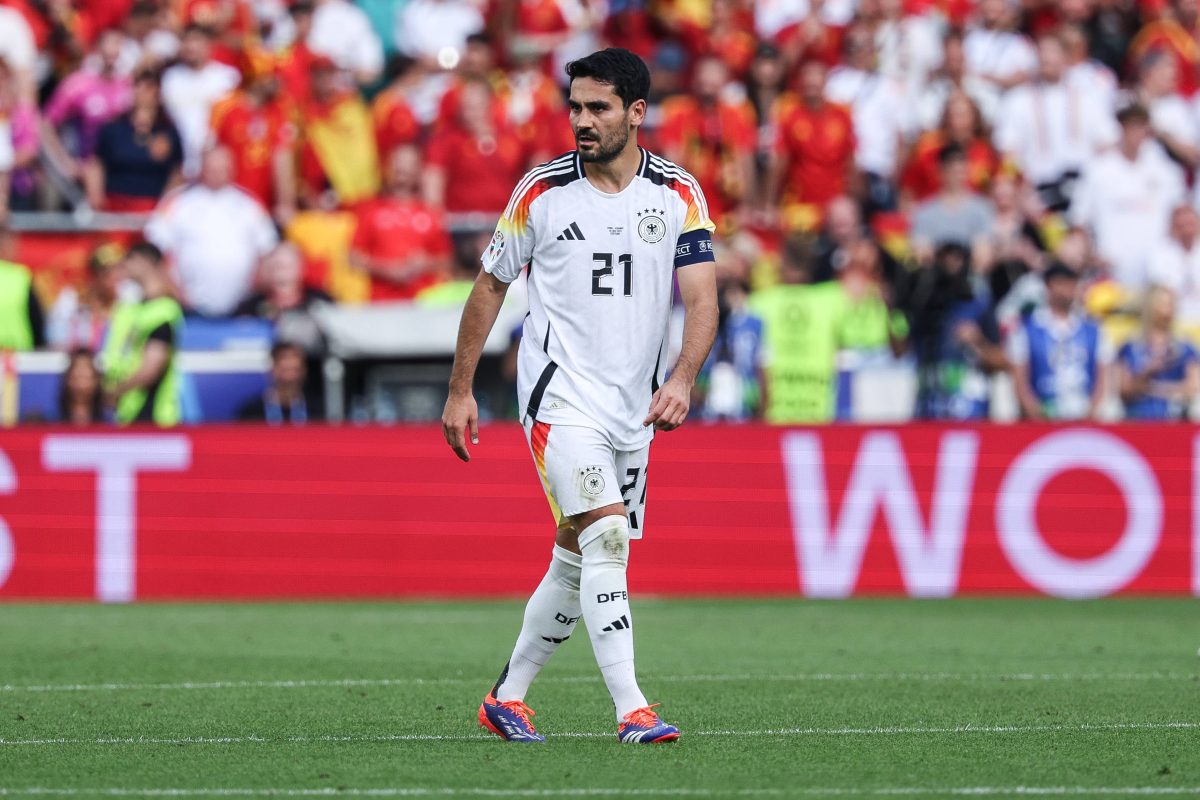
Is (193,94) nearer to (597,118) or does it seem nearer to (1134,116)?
(1134,116)

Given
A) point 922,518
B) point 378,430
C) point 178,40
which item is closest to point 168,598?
point 378,430

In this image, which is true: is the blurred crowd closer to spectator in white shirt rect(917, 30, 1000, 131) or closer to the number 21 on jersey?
spectator in white shirt rect(917, 30, 1000, 131)

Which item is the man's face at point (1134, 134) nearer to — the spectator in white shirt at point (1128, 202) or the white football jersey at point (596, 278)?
the spectator in white shirt at point (1128, 202)

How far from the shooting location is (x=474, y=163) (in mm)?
17859

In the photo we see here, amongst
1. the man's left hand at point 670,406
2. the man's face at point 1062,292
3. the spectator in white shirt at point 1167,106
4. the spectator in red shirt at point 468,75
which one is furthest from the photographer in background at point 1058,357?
the man's left hand at point 670,406

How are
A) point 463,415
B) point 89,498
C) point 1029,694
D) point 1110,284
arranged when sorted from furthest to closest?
point 1110,284 < point 89,498 < point 1029,694 < point 463,415

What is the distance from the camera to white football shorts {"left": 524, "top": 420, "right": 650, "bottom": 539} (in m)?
6.80

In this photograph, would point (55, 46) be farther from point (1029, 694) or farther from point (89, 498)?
point (1029, 694)

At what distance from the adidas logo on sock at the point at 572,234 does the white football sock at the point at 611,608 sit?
0.96 m

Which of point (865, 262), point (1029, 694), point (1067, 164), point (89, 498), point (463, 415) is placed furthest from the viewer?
point (1067, 164)

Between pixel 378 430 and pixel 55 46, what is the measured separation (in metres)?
6.53

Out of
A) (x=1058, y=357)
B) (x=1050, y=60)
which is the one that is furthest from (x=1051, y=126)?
(x=1058, y=357)

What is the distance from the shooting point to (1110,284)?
57.3 feet

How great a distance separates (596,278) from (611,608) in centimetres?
112
